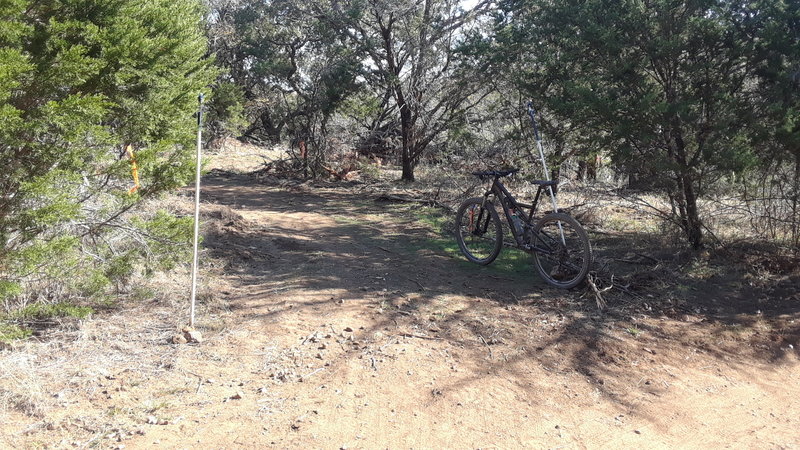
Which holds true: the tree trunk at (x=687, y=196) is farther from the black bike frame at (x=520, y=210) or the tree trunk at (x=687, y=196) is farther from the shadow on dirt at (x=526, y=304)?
the black bike frame at (x=520, y=210)

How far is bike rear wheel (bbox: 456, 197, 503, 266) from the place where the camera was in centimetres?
688

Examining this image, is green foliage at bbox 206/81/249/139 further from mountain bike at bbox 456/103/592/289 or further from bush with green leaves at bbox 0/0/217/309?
bush with green leaves at bbox 0/0/217/309

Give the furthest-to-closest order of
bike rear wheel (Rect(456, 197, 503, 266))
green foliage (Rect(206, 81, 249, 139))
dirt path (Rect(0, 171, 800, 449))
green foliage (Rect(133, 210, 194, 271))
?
green foliage (Rect(206, 81, 249, 139)) < bike rear wheel (Rect(456, 197, 503, 266)) < green foliage (Rect(133, 210, 194, 271)) < dirt path (Rect(0, 171, 800, 449))

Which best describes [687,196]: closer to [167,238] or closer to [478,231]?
[478,231]

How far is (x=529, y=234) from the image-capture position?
636 centimetres

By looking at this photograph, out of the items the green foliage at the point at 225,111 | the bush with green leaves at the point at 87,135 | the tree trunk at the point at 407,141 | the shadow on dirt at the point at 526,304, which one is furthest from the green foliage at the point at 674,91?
the green foliage at the point at 225,111

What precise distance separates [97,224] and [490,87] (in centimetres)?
938

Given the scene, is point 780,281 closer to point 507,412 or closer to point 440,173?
point 507,412

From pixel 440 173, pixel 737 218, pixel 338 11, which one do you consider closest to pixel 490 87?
pixel 440 173

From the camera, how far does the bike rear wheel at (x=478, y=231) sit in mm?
6881

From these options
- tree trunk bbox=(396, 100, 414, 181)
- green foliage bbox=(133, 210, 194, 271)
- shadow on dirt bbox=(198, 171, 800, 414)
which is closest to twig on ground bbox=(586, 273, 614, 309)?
shadow on dirt bbox=(198, 171, 800, 414)

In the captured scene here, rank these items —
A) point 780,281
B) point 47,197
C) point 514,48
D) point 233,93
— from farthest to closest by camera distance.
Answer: point 233,93
point 514,48
point 780,281
point 47,197

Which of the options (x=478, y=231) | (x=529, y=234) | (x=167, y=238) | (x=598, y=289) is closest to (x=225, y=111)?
(x=478, y=231)

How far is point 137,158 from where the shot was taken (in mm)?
4680
